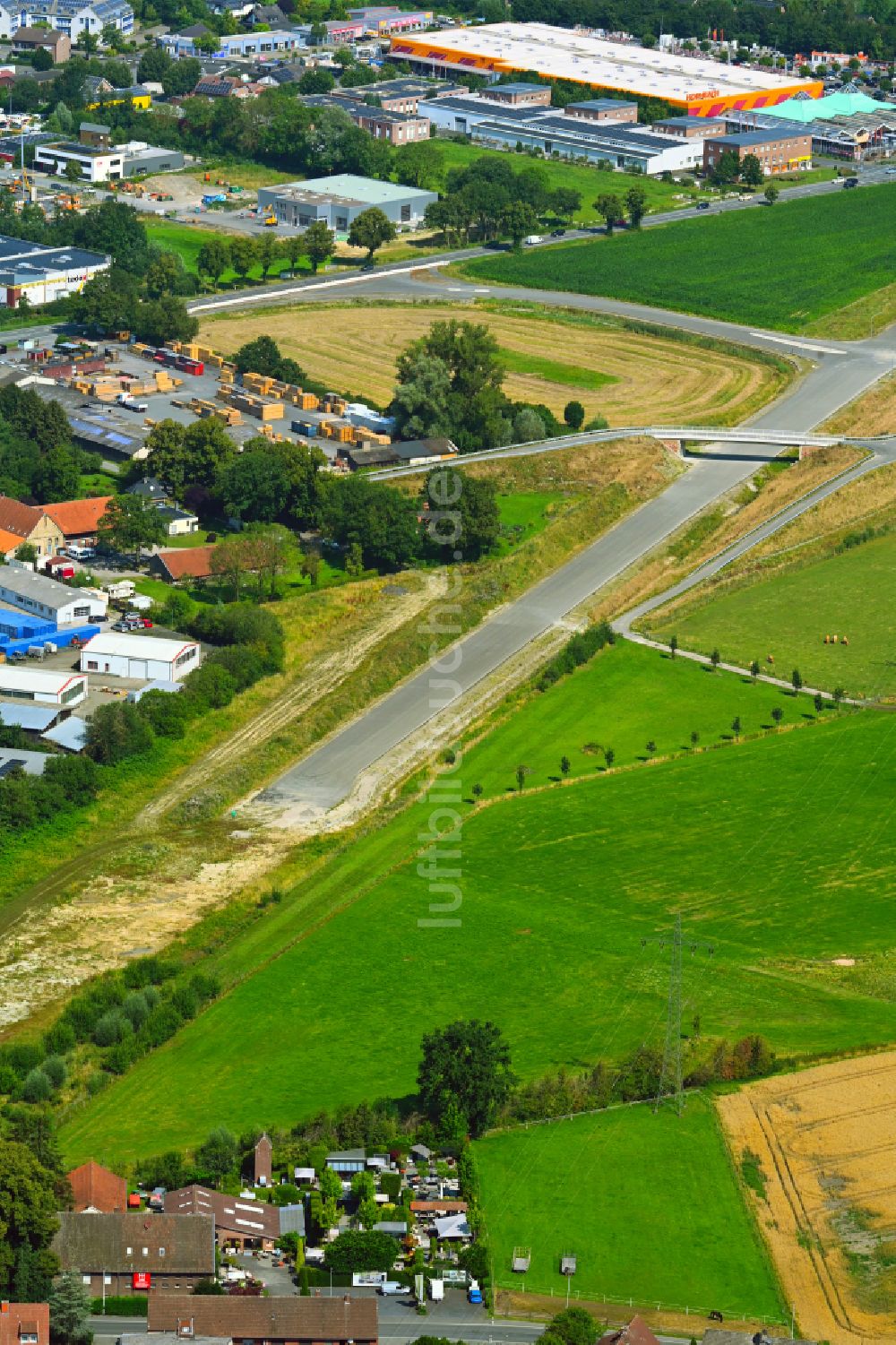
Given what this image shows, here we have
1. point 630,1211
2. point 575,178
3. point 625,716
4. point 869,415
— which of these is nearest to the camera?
point 630,1211

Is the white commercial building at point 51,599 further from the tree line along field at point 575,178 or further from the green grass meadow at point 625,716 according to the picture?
the tree line along field at point 575,178

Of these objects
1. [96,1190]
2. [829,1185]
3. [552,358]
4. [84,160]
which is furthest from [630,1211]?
[84,160]

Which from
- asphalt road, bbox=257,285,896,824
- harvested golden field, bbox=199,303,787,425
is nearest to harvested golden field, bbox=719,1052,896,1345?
asphalt road, bbox=257,285,896,824

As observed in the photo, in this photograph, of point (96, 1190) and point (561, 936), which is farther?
point (561, 936)

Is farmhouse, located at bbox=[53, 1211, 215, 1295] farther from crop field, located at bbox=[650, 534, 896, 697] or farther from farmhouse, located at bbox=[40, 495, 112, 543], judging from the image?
farmhouse, located at bbox=[40, 495, 112, 543]

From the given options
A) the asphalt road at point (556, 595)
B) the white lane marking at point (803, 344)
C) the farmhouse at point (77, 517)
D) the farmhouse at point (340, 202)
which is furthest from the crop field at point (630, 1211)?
the farmhouse at point (340, 202)

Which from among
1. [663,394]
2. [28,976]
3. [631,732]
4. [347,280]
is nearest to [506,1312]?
[28,976]

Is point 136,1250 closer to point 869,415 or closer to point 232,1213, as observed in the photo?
point 232,1213
